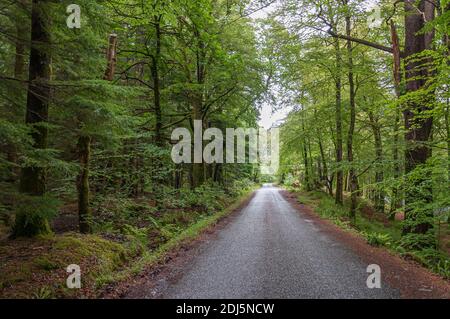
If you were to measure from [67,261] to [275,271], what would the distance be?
4.05 meters

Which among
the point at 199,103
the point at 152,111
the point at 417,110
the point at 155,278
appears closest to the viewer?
the point at 155,278

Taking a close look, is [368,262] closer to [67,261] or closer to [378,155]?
[67,261]

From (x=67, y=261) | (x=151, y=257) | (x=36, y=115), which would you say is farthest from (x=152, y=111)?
(x=67, y=261)

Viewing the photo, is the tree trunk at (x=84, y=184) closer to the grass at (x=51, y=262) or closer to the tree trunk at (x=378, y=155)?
the grass at (x=51, y=262)

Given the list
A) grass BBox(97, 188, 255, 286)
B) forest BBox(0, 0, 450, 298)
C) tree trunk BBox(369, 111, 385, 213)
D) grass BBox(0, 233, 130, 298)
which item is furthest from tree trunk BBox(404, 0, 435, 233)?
grass BBox(0, 233, 130, 298)

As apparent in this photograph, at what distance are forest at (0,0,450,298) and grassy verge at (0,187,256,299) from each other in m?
0.03

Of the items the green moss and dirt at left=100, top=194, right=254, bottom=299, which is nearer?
dirt at left=100, top=194, right=254, bottom=299

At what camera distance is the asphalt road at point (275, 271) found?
14.2 ft

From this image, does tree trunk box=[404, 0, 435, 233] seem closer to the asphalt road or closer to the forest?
the forest

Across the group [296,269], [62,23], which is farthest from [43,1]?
[296,269]

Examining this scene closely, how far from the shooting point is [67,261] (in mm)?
5227

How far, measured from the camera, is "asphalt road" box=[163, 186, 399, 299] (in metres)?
4.32
